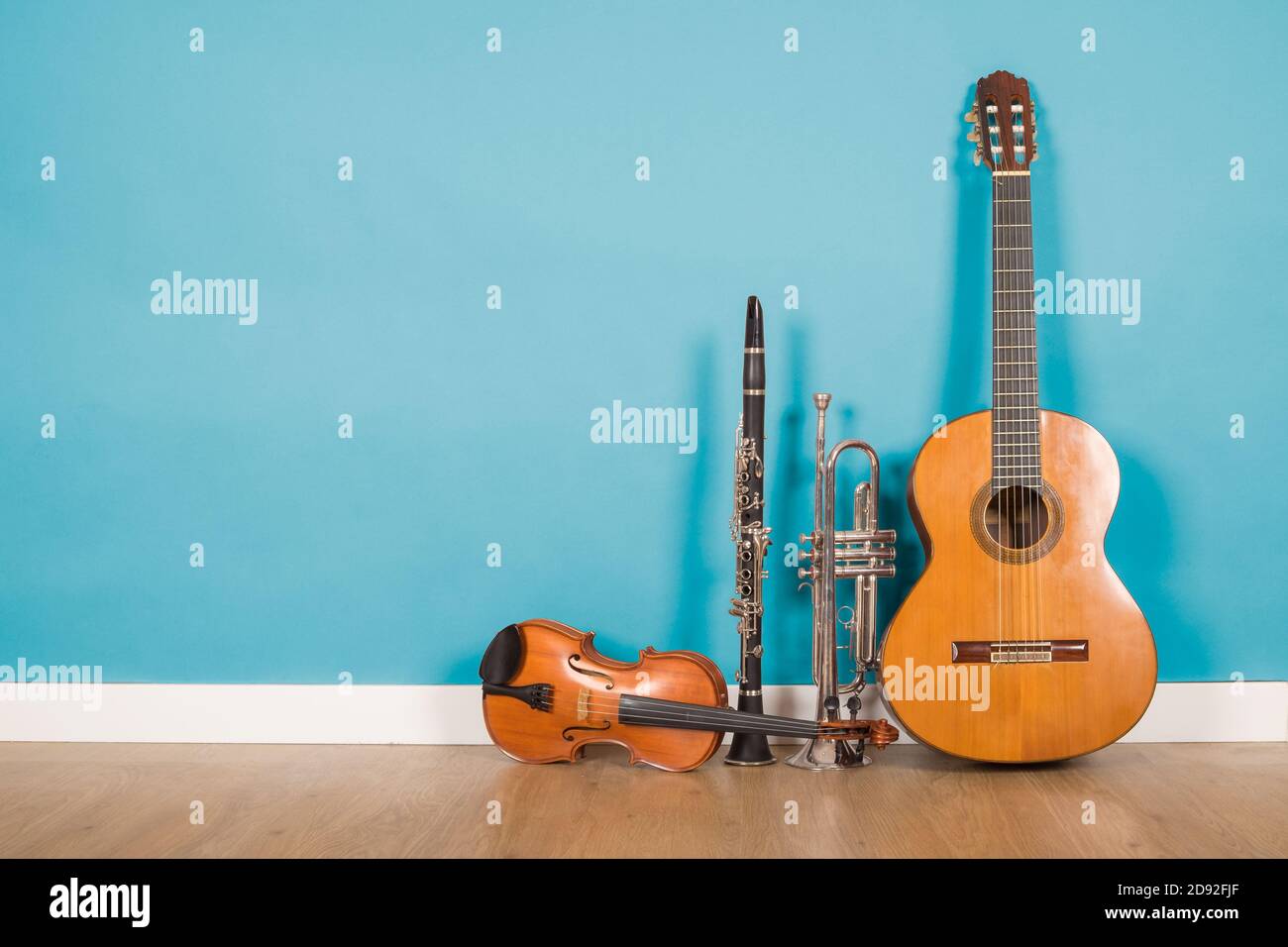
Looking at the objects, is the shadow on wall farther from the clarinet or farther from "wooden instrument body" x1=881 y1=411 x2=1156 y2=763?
"wooden instrument body" x1=881 y1=411 x2=1156 y2=763

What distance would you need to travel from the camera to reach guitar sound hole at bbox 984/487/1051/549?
2.76 metres

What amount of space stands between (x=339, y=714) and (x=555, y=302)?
129 cm

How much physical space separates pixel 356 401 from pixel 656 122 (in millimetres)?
1133

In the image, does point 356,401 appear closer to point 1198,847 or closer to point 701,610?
point 701,610

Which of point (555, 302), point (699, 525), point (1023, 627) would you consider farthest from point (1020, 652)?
point (555, 302)

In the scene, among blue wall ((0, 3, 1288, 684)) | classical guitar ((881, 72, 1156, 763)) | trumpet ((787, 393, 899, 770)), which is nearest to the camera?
classical guitar ((881, 72, 1156, 763))

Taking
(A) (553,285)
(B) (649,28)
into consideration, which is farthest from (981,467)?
(B) (649,28)

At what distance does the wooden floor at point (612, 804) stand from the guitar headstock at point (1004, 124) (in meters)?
1.56

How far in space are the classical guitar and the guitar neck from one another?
270mm

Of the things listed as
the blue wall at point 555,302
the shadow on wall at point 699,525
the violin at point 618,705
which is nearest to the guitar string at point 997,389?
the blue wall at point 555,302

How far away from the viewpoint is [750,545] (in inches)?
111

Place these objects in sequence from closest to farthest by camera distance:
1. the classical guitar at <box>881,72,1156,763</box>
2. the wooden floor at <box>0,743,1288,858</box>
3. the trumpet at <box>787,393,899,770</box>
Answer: the wooden floor at <box>0,743,1288,858</box> < the classical guitar at <box>881,72,1156,763</box> < the trumpet at <box>787,393,899,770</box>

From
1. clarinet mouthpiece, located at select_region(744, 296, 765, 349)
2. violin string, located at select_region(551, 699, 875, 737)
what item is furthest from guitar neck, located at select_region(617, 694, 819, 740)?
clarinet mouthpiece, located at select_region(744, 296, 765, 349)

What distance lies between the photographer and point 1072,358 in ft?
9.97
